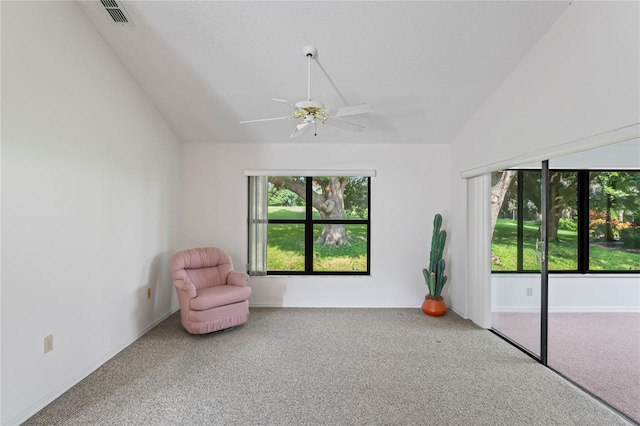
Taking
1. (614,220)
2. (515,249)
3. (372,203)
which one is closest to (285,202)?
(372,203)

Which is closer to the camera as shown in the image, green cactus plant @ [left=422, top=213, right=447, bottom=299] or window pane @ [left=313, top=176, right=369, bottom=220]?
green cactus plant @ [left=422, top=213, right=447, bottom=299]

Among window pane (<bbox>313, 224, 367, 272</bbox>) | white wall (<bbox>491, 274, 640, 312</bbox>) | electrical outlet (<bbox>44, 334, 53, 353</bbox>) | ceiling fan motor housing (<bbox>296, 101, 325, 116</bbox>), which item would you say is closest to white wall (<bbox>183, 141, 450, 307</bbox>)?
window pane (<bbox>313, 224, 367, 272</bbox>)

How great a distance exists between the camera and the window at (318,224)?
4.45 metres

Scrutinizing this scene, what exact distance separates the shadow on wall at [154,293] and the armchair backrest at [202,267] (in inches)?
12.0

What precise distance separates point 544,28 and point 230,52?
8.73 ft

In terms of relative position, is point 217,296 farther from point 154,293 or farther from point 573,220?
point 573,220

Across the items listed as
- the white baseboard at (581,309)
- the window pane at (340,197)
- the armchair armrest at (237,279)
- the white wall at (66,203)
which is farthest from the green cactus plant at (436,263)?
the white wall at (66,203)

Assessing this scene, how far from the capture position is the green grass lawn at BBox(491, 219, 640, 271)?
3.70 metres

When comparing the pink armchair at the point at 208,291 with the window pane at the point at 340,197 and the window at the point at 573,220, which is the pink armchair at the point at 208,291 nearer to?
the window pane at the point at 340,197

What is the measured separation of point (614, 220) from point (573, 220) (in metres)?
0.42

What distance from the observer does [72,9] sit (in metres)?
2.28

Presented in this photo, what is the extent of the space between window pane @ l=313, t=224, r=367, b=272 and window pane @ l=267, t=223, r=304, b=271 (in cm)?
23

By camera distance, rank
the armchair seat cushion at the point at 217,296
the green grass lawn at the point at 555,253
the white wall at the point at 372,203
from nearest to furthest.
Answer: the armchair seat cushion at the point at 217,296 < the green grass lawn at the point at 555,253 < the white wall at the point at 372,203

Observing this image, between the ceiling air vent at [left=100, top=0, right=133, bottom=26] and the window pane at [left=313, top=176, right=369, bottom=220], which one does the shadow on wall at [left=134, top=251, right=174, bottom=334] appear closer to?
the window pane at [left=313, top=176, right=369, bottom=220]
